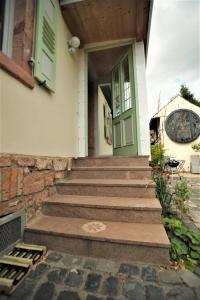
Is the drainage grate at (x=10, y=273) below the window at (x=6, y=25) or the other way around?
below

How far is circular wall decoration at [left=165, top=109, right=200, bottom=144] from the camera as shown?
31.4 feet

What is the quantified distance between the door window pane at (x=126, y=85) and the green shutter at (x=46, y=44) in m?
1.57

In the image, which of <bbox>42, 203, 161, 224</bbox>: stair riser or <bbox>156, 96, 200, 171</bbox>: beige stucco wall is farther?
<bbox>156, 96, 200, 171</bbox>: beige stucco wall

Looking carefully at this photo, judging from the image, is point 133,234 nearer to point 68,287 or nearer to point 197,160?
point 68,287

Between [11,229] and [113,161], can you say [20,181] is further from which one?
[113,161]

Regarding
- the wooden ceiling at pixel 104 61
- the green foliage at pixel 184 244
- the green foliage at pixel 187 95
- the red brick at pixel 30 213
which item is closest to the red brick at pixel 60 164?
the red brick at pixel 30 213

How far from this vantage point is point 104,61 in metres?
3.95

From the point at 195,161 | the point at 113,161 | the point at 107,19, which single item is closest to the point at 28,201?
the point at 113,161

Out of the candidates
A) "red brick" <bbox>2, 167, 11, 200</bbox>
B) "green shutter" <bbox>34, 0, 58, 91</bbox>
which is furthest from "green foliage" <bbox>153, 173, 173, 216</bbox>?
"green shutter" <bbox>34, 0, 58, 91</bbox>

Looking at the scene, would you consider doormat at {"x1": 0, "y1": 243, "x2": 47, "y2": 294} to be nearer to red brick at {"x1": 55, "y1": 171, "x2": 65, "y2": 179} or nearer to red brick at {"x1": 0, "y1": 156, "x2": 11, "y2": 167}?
red brick at {"x1": 0, "y1": 156, "x2": 11, "y2": 167}

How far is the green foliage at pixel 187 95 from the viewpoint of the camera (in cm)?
1072

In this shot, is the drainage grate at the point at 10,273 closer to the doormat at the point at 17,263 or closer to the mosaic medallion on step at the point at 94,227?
the doormat at the point at 17,263

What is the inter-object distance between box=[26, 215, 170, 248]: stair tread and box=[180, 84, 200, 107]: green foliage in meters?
11.3

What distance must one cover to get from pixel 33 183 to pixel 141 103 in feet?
7.28
